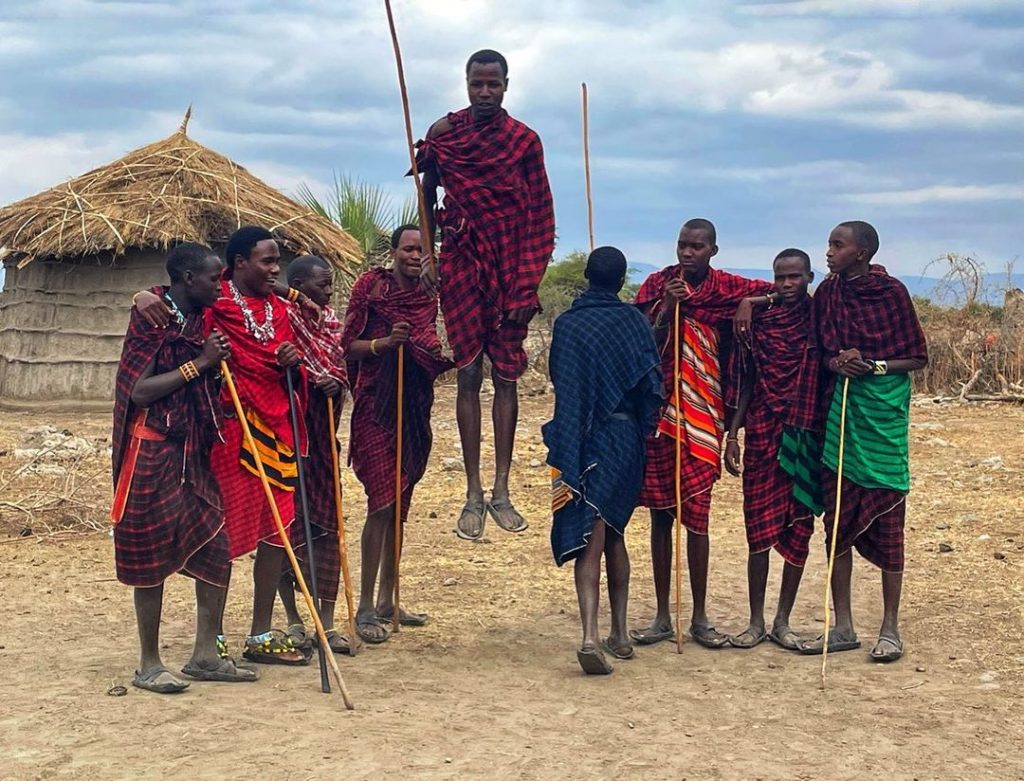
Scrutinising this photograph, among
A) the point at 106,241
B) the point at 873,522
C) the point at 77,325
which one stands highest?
the point at 106,241

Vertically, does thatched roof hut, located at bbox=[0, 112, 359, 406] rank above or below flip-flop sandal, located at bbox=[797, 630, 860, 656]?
above

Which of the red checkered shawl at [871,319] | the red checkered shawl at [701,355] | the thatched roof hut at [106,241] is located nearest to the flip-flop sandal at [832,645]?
the red checkered shawl at [701,355]

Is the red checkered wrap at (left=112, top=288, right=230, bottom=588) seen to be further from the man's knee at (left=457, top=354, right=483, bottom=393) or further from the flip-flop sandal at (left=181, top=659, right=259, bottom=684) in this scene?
the man's knee at (left=457, top=354, right=483, bottom=393)

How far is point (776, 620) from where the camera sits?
6258 millimetres

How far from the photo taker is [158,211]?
14.8 m

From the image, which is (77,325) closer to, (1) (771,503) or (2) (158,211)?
(2) (158,211)

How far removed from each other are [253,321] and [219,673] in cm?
152

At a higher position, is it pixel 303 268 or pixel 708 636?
pixel 303 268

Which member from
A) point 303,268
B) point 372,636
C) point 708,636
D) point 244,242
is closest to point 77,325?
point 303,268

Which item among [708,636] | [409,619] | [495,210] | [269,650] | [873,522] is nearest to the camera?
[269,650]

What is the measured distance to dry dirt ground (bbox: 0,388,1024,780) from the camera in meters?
4.36

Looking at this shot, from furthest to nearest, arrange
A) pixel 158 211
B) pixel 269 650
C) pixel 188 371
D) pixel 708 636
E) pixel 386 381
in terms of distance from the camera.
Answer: pixel 158 211 < pixel 386 381 < pixel 708 636 < pixel 269 650 < pixel 188 371

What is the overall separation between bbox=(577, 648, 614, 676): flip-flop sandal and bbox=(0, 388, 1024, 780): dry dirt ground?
0.06 metres

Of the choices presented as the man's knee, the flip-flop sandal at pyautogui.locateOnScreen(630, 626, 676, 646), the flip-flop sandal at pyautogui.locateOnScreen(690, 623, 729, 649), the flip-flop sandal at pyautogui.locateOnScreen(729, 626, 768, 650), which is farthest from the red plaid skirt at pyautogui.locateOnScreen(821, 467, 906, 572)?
the man's knee
